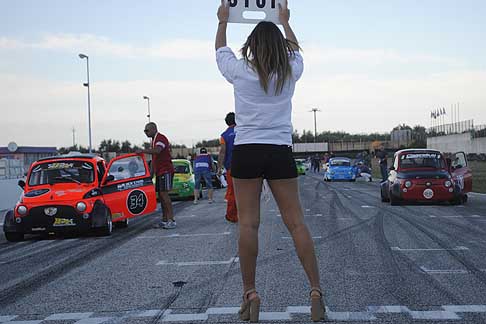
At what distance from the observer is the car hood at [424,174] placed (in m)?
15.9

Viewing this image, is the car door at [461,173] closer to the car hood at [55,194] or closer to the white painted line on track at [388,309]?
the car hood at [55,194]

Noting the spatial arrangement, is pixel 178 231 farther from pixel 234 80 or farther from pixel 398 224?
pixel 234 80

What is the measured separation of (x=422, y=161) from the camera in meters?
17.0

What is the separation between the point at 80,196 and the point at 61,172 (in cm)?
108

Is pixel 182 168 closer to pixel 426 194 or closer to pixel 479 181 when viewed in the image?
pixel 426 194

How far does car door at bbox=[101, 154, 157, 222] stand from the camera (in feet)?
37.0

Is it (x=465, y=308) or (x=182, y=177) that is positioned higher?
(x=182, y=177)

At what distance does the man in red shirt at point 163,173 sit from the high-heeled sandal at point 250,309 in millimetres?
6914

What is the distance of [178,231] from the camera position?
10.9 metres

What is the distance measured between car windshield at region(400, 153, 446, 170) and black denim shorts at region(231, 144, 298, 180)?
13.1m

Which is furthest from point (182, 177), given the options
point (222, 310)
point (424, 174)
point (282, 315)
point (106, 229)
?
point (282, 315)

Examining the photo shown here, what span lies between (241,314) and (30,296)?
2.23 metres

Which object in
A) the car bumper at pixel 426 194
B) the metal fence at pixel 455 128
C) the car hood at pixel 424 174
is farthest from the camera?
the metal fence at pixel 455 128

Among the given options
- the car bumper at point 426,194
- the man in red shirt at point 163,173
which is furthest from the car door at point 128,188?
the car bumper at point 426,194
